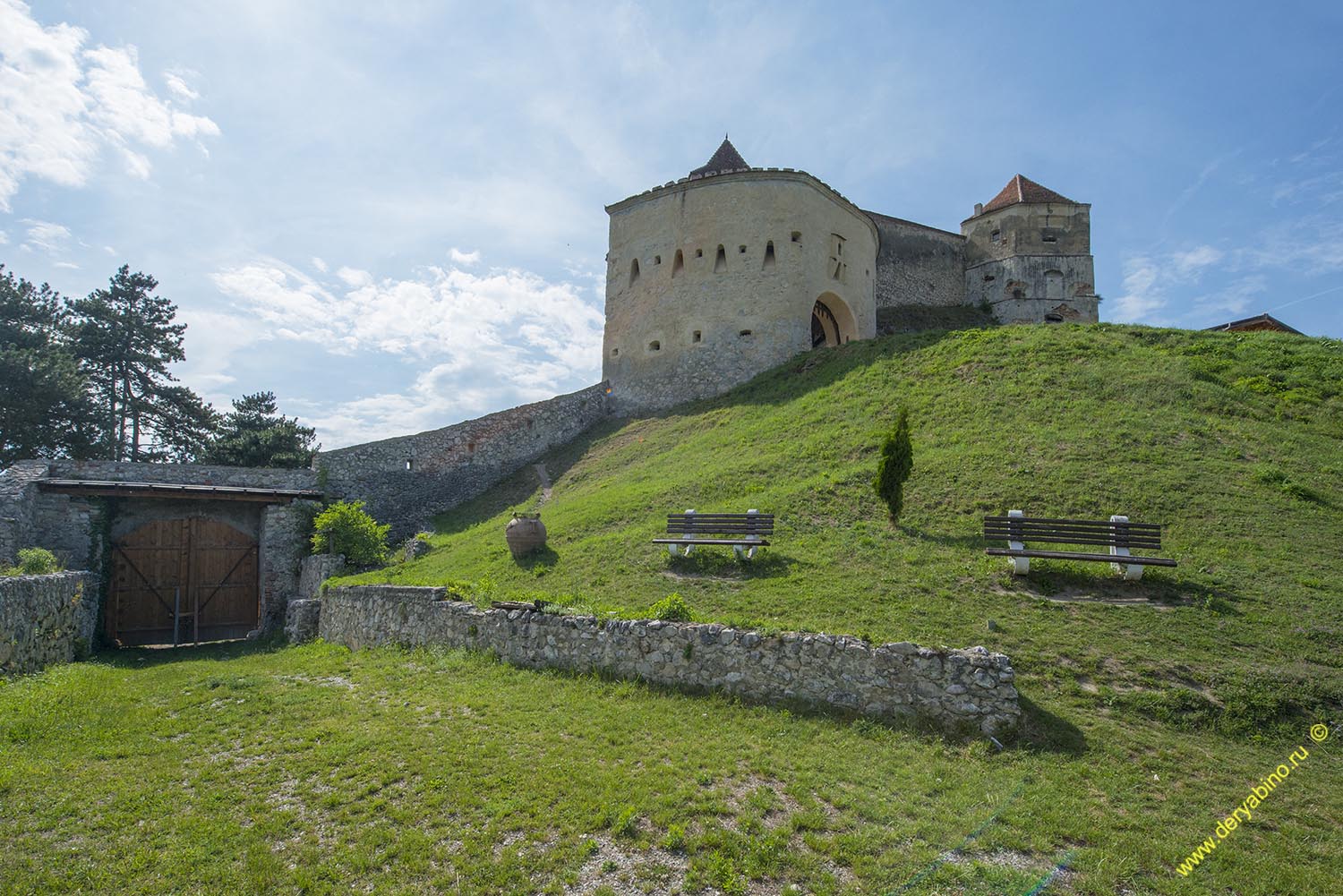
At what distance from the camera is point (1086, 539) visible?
1045 cm

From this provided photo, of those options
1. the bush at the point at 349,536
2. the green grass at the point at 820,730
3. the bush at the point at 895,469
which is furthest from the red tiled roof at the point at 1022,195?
the bush at the point at 349,536

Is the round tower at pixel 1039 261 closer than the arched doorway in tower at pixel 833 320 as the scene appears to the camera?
No

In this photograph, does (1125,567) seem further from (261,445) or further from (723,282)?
(261,445)

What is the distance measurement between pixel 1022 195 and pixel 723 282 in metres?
20.0

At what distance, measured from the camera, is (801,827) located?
18.4 feet

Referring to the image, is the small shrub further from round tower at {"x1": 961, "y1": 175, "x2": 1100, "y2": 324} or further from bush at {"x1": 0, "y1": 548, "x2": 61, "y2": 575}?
round tower at {"x1": 961, "y1": 175, "x2": 1100, "y2": 324}

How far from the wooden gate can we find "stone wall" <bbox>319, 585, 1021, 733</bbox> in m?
11.2

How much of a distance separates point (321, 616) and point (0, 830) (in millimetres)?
10852

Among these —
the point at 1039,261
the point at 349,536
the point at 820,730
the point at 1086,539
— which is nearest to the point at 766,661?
the point at 820,730

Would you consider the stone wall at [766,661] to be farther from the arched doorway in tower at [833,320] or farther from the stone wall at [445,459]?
the arched doorway in tower at [833,320]

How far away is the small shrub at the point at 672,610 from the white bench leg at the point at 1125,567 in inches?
248

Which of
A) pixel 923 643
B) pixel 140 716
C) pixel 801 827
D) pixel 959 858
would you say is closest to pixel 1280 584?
pixel 923 643

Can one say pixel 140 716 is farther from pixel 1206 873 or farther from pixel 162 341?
pixel 162 341

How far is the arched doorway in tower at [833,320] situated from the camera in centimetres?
2892
